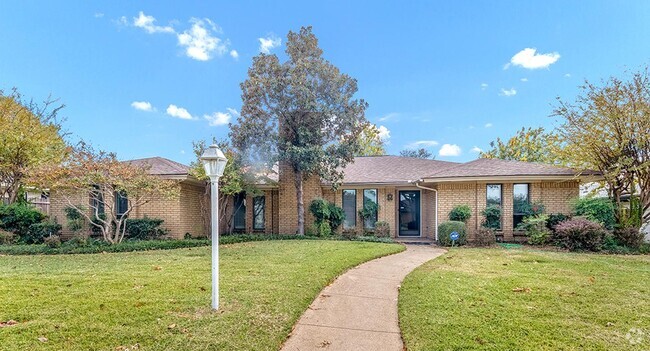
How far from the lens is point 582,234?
10352mm

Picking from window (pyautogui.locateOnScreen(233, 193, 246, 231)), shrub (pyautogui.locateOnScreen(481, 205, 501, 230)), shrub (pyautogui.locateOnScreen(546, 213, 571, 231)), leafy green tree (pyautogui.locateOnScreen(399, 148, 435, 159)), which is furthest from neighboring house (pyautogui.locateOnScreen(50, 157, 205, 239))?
leafy green tree (pyautogui.locateOnScreen(399, 148, 435, 159))

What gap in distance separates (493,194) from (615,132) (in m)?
4.13

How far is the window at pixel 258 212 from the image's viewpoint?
15.9 metres

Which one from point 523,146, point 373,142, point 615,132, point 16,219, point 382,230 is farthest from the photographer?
point 373,142

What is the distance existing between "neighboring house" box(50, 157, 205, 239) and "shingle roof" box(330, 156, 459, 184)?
20.6 feet

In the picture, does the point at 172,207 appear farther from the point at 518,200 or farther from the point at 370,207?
the point at 518,200

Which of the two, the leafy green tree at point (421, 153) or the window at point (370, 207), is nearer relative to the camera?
the window at point (370, 207)

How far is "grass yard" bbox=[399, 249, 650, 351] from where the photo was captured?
11.8 ft

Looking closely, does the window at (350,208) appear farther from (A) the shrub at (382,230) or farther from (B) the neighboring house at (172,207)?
(B) the neighboring house at (172,207)

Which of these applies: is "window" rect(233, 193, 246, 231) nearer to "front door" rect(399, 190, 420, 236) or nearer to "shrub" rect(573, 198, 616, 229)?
"front door" rect(399, 190, 420, 236)

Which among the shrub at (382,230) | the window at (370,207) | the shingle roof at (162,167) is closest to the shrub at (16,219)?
the shingle roof at (162,167)

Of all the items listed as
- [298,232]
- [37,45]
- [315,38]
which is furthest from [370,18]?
[37,45]

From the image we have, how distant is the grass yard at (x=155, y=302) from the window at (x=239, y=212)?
8.05 m

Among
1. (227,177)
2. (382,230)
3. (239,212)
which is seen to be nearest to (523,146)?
(382,230)
